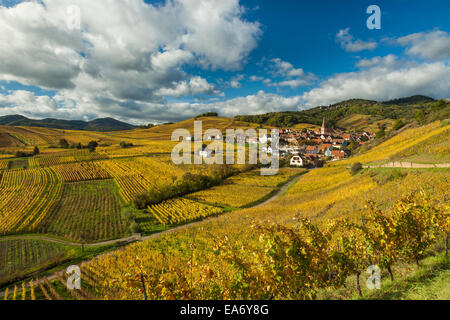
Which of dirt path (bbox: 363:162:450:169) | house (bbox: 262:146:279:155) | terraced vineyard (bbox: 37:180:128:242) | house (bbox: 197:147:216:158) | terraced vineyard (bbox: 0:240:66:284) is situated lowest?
terraced vineyard (bbox: 0:240:66:284)

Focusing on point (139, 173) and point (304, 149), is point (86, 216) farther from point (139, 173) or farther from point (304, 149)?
point (304, 149)

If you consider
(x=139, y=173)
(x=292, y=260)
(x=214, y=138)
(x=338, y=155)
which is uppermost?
(x=214, y=138)

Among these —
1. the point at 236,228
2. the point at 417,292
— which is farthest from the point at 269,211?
the point at 417,292

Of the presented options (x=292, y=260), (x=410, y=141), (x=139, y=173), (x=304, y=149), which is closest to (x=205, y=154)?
(x=139, y=173)

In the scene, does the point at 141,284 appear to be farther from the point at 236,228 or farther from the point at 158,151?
the point at 158,151

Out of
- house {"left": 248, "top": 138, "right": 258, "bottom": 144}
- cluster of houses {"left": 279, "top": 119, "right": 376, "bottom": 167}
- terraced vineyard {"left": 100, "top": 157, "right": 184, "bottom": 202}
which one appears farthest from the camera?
house {"left": 248, "top": 138, "right": 258, "bottom": 144}

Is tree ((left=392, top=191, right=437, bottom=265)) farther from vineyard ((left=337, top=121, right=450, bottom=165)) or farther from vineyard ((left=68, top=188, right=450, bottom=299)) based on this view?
vineyard ((left=337, top=121, right=450, bottom=165))

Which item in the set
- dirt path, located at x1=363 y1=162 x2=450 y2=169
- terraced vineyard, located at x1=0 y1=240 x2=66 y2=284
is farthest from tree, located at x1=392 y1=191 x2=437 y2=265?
terraced vineyard, located at x1=0 y1=240 x2=66 y2=284

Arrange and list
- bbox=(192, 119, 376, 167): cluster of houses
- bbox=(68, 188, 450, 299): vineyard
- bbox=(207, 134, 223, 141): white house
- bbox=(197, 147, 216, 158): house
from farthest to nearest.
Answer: bbox=(207, 134, 223, 141): white house, bbox=(197, 147, 216, 158): house, bbox=(192, 119, 376, 167): cluster of houses, bbox=(68, 188, 450, 299): vineyard

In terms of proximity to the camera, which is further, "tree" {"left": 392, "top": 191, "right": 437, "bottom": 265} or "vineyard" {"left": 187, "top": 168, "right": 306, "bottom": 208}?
"vineyard" {"left": 187, "top": 168, "right": 306, "bottom": 208}
